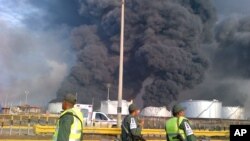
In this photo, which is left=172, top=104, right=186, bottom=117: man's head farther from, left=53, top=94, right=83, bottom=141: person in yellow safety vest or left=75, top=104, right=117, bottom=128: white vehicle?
left=75, top=104, right=117, bottom=128: white vehicle

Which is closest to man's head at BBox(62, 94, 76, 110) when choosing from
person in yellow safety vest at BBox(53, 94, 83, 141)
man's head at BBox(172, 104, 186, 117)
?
person in yellow safety vest at BBox(53, 94, 83, 141)

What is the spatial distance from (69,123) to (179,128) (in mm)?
1919

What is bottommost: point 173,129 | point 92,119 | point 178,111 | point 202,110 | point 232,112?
point 173,129

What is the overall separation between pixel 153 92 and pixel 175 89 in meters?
6.33

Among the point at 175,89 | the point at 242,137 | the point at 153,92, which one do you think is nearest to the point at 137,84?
the point at 153,92

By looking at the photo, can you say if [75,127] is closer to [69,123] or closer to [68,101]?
[69,123]

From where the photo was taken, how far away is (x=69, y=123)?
18.3ft

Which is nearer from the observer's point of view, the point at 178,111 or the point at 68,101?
the point at 68,101

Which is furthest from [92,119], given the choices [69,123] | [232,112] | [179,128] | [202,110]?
[232,112]

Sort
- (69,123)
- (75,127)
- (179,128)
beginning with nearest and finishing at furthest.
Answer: (69,123), (75,127), (179,128)

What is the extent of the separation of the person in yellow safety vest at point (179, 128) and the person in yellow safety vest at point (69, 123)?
1.66 metres

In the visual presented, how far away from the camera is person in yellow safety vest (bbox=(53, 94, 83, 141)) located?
551 centimetres

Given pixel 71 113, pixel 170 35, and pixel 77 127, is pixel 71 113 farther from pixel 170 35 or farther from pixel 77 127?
pixel 170 35

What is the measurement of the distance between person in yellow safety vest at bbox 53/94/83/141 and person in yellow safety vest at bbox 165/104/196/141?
1662 millimetres
